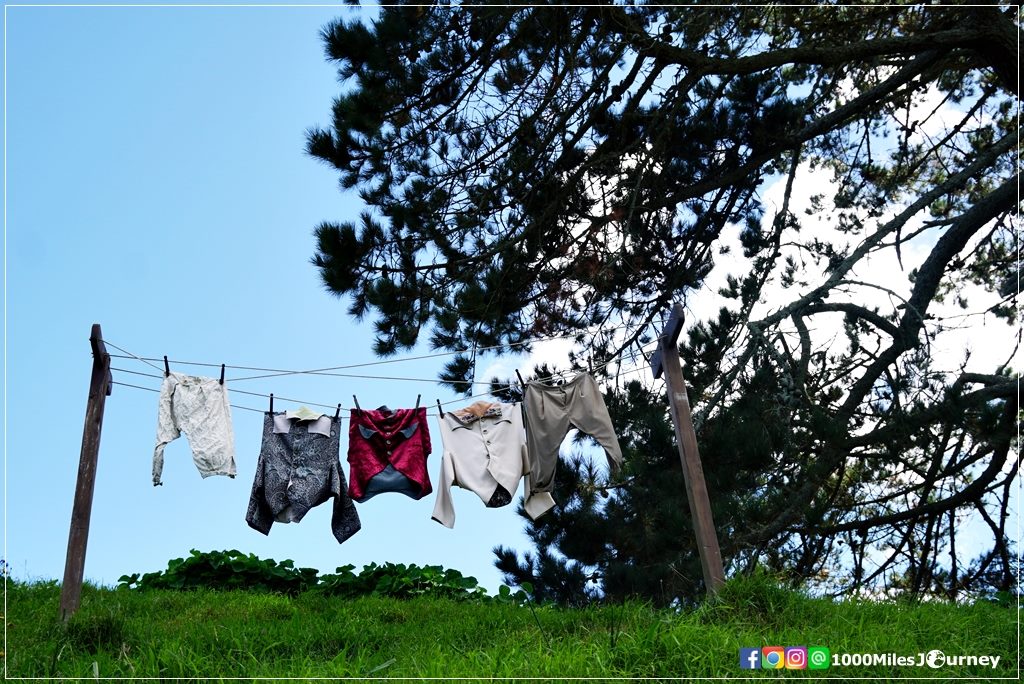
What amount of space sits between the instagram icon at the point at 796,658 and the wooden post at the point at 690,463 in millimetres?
757

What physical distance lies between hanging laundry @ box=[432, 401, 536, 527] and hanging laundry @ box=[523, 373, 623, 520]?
0.23 feet

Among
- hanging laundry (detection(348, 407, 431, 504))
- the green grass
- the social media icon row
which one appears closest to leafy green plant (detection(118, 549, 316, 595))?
the green grass

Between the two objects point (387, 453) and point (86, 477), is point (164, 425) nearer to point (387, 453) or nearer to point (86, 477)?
point (86, 477)

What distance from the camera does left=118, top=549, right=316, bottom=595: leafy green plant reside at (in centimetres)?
665

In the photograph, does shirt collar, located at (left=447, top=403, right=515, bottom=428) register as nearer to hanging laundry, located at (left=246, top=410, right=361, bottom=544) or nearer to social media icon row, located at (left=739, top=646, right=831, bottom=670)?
hanging laundry, located at (left=246, top=410, right=361, bottom=544)

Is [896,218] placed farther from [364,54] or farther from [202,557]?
[202,557]

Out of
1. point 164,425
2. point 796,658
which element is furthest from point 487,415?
point 796,658

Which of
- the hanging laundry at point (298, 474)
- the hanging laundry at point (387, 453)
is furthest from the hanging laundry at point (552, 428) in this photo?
the hanging laundry at point (298, 474)

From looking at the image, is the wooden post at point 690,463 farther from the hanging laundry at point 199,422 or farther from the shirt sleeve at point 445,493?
the hanging laundry at point 199,422

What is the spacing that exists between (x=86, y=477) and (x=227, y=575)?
2.35m

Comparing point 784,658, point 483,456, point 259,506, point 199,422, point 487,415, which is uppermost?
point 487,415

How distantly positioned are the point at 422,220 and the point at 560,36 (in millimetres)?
1414

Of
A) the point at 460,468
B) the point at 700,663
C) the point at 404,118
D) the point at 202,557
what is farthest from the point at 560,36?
the point at 202,557

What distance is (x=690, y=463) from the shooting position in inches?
186
